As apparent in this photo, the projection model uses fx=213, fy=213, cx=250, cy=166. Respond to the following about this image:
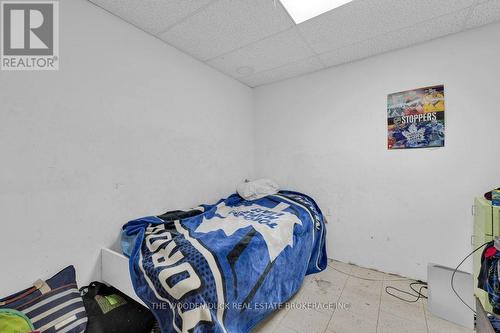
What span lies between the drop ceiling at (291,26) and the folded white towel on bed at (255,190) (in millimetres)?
1509

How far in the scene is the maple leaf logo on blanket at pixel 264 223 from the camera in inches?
67.2

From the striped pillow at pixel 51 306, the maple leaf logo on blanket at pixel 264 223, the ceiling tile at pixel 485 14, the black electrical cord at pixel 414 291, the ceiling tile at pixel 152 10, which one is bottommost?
the black electrical cord at pixel 414 291

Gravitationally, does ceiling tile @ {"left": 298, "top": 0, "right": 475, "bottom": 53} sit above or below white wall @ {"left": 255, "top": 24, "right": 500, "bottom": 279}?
above

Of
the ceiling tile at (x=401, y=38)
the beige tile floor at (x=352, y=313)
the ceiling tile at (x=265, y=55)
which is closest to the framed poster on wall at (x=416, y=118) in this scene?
the ceiling tile at (x=401, y=38)

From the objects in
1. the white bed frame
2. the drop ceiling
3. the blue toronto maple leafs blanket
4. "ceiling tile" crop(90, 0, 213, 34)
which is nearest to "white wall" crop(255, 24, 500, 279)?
the drop ceiling

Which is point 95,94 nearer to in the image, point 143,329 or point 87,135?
point 87,135

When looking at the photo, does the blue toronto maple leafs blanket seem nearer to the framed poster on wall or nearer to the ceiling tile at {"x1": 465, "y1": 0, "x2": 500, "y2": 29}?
the framed poster on wall

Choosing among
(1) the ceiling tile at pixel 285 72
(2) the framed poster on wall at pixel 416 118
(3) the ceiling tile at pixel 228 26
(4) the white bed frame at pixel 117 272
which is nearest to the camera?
(4) the white bed frame at pixel 117 272

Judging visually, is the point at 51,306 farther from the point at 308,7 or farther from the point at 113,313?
the point at 308,7

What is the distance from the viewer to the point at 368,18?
1.77 m

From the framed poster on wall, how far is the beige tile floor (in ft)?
4.66

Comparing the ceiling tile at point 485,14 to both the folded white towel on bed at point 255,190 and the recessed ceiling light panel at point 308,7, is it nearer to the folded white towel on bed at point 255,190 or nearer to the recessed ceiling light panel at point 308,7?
the recessed ceiling light panel at point 308,7

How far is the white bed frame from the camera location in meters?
1.44

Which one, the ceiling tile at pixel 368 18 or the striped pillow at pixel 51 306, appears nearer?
the striped pillow at pixel 51 306
